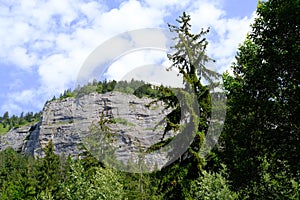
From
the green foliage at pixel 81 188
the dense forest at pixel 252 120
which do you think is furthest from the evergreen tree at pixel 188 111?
the green foliage at pixel 81 188

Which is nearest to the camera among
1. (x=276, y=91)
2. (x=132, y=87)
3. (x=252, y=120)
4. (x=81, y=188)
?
(x=276, y=91)

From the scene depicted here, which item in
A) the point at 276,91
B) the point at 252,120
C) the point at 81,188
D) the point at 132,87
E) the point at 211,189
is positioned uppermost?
the point at 132,87

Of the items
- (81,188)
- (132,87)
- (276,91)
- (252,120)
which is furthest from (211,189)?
(132,87)

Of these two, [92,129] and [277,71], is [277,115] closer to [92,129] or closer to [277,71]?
[277,71]

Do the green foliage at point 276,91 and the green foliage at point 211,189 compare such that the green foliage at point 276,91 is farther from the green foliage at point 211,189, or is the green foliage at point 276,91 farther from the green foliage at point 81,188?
the green foliage at point 81,188

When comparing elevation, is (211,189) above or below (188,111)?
below

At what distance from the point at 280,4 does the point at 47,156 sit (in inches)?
1668

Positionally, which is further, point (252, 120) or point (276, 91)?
point (252, 120)

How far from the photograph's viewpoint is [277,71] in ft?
45.3

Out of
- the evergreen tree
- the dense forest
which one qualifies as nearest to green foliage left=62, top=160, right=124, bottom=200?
the dense forest

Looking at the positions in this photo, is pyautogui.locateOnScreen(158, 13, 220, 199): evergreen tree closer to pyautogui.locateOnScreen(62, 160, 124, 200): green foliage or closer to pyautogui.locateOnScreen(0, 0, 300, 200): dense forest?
pyautogui.locateOnScreen(0, 0, 300, 200): dense forest

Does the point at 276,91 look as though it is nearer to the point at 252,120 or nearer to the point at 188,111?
the point at 252,120

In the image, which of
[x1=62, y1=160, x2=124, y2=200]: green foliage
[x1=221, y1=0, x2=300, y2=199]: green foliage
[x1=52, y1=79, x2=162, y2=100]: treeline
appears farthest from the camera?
[x1=52, y1=79, x2=162, y2=100]: treeline

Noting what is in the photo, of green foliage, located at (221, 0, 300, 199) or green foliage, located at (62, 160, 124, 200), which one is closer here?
green foliage, located at (221, 0, 300, 199)
